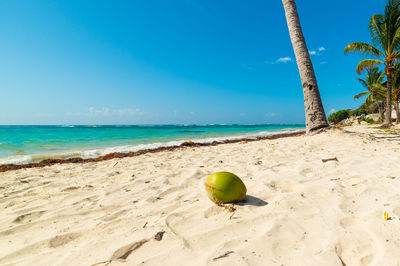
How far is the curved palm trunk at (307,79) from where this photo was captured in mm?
7152

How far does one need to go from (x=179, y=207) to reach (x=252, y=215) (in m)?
0.74

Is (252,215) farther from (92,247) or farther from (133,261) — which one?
(92,247)

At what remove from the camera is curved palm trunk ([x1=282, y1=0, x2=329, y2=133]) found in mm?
7152

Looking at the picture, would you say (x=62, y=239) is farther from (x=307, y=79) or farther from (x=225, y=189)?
(x=307, y=79)

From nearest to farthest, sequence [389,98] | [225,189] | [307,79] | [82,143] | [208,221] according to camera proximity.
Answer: [208,221] < [225,189] < [307,79] < [82,143] < [389,98]

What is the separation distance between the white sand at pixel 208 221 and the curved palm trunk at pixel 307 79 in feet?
14.5

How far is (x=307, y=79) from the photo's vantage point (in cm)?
728

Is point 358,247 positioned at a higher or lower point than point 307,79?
lower

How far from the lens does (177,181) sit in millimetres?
2949

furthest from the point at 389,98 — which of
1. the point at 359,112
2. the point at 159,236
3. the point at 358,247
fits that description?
the point at 359,112

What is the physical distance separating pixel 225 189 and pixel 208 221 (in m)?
0.38

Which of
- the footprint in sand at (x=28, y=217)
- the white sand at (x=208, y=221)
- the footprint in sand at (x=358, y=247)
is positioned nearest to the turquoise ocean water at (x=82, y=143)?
the white sand at (x=208, y=221)

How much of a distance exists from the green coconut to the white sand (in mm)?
119

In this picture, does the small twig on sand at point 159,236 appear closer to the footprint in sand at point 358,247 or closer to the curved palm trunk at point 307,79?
the footprint in sand at point 358,247
